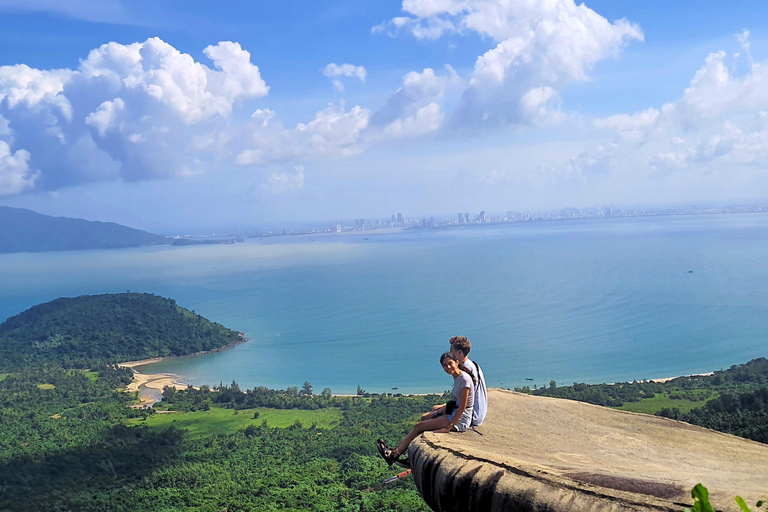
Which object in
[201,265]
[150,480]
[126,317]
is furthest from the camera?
[201,265]

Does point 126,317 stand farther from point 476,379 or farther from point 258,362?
point 476,379

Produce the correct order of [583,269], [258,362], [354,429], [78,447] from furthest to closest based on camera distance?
[583,269]
[258,362]
[354,429]
[78,447]

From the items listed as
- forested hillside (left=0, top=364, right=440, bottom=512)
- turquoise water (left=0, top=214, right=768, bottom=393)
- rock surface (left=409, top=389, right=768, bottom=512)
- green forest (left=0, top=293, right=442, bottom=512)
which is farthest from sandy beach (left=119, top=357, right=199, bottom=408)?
rock surface (left=409, top=389, right=768, bottom=512)

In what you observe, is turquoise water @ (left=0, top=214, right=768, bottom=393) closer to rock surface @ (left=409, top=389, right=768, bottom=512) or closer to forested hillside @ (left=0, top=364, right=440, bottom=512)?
forested hillside @ (left=0, top=364, right=440, bottom=512)

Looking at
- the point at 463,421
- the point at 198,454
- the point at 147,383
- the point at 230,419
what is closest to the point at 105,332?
the point at 147,383

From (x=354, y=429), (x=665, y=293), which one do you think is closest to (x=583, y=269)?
(x=665, y=293)

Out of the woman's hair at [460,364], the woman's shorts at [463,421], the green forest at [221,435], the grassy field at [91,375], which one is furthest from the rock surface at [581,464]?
the grassy field at [91,375]
